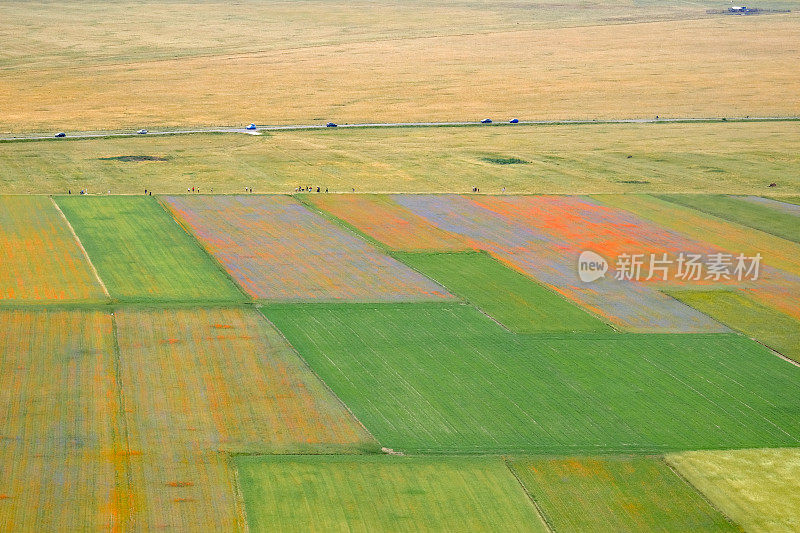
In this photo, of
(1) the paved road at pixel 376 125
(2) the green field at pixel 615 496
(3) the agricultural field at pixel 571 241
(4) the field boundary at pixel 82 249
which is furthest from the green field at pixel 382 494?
(1) the paved road at pixel 376 125

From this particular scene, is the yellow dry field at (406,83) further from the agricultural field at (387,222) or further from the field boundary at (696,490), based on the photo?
the field boundary at (696,490)

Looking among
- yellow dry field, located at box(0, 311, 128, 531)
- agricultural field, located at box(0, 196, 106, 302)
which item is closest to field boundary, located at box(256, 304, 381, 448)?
yellow dry field, located at box(0, 311, 128, 531)

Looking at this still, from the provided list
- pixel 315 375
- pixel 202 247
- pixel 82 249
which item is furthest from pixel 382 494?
pixel 82 249

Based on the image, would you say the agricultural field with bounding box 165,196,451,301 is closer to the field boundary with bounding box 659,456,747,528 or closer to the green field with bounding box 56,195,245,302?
the green field with bounding box 56,195,245,302

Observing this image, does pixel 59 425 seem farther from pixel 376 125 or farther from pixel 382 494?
pixel 376 125

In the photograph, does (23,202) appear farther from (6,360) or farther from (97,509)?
(97,509)
